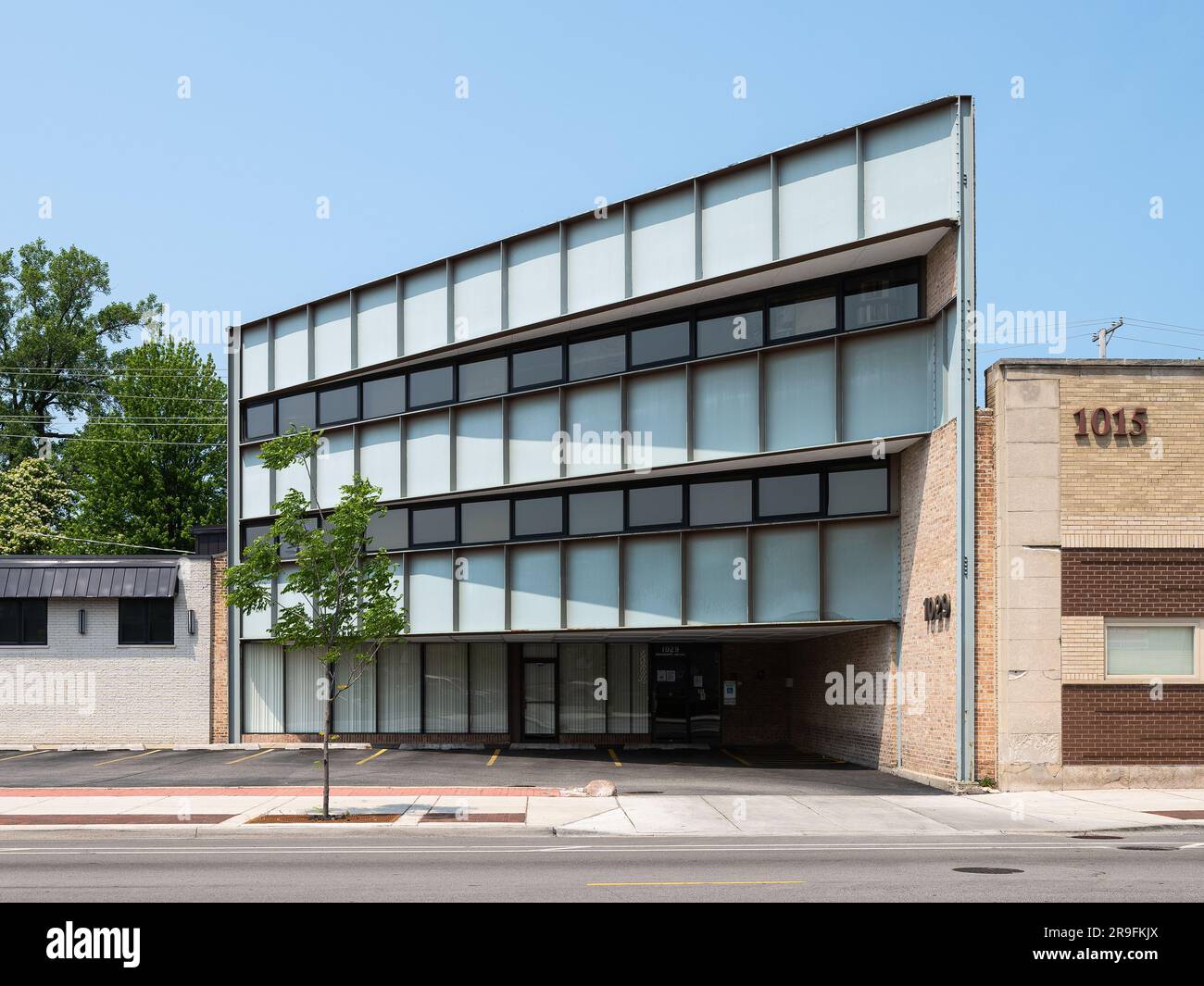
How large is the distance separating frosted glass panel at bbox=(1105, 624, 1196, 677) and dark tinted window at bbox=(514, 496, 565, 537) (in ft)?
42.5

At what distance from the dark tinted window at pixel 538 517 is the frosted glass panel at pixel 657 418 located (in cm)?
303

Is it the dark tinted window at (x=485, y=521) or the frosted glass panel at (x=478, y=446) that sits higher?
the frosted glass panel at (x=478, y=446)

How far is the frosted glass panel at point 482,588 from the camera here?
3044 cm

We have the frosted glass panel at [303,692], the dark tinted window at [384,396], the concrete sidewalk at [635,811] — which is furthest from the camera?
the frosted glass panel at [303,692]

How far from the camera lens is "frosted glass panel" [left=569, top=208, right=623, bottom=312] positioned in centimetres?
2761

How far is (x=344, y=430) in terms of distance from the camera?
112 feet

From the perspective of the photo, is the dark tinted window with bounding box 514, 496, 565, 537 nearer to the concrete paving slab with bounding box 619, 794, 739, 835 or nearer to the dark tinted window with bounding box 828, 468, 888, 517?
the dark tinted window with bounding box 828, 468, 888, 517

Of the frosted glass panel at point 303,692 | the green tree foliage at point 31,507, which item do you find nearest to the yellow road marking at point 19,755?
the frosted glass panel at point 303,692

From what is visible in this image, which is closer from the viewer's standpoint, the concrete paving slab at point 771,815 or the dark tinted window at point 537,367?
the concrete paving slab at point 771,815

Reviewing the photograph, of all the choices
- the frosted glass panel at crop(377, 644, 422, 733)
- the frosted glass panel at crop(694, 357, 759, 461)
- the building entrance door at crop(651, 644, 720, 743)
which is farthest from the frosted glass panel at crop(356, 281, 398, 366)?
the building entrance door at crop(651, 644, 720, 743)

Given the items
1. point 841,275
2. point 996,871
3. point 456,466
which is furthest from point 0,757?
point 996,871

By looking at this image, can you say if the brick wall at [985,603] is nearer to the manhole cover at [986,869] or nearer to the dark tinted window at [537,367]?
the manhole cover at [986,869]

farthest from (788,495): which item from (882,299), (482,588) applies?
(482,588)
